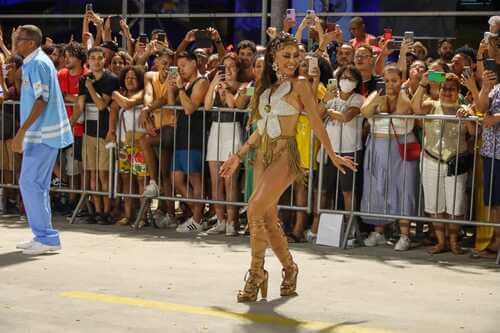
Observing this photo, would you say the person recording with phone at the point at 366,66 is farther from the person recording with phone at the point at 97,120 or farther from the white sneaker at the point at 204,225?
the person recording with phone at the point at 97,120

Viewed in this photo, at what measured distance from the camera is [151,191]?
11.5 metres

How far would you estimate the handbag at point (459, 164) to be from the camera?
1003 centimetres

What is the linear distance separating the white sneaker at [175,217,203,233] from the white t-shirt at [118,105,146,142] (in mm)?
1179

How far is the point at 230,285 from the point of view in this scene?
26.7ft

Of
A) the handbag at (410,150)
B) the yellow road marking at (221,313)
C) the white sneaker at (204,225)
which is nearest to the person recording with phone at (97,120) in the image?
the white sneaker at (204,225)

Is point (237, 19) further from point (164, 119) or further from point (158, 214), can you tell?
point (158, 214)

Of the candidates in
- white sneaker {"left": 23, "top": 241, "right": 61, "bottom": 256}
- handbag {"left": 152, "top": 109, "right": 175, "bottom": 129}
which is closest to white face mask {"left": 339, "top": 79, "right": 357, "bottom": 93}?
handbag {"left": 152, "top": 109, "right": 175, "bottom": 129}

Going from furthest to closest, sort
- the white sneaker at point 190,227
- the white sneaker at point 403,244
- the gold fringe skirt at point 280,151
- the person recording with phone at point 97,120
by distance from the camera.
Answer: the person recording with phone at point 97,120, the white sneaker at point 190,227, the white sneaker at point 403,244, the gold fringe skirt at point 280,151

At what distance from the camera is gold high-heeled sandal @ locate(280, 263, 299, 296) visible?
768 centimetres

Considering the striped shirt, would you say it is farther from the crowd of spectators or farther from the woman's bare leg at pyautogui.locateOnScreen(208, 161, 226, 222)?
the woman's bare leg at pyautogui.locateOnScreen(208, 161, 226, 222)

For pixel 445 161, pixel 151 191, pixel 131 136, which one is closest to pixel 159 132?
pixel 131 136

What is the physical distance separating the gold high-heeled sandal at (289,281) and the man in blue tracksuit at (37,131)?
2.94 m

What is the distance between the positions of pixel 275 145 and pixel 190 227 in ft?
13.4

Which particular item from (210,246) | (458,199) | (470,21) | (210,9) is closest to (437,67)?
(458,199)
